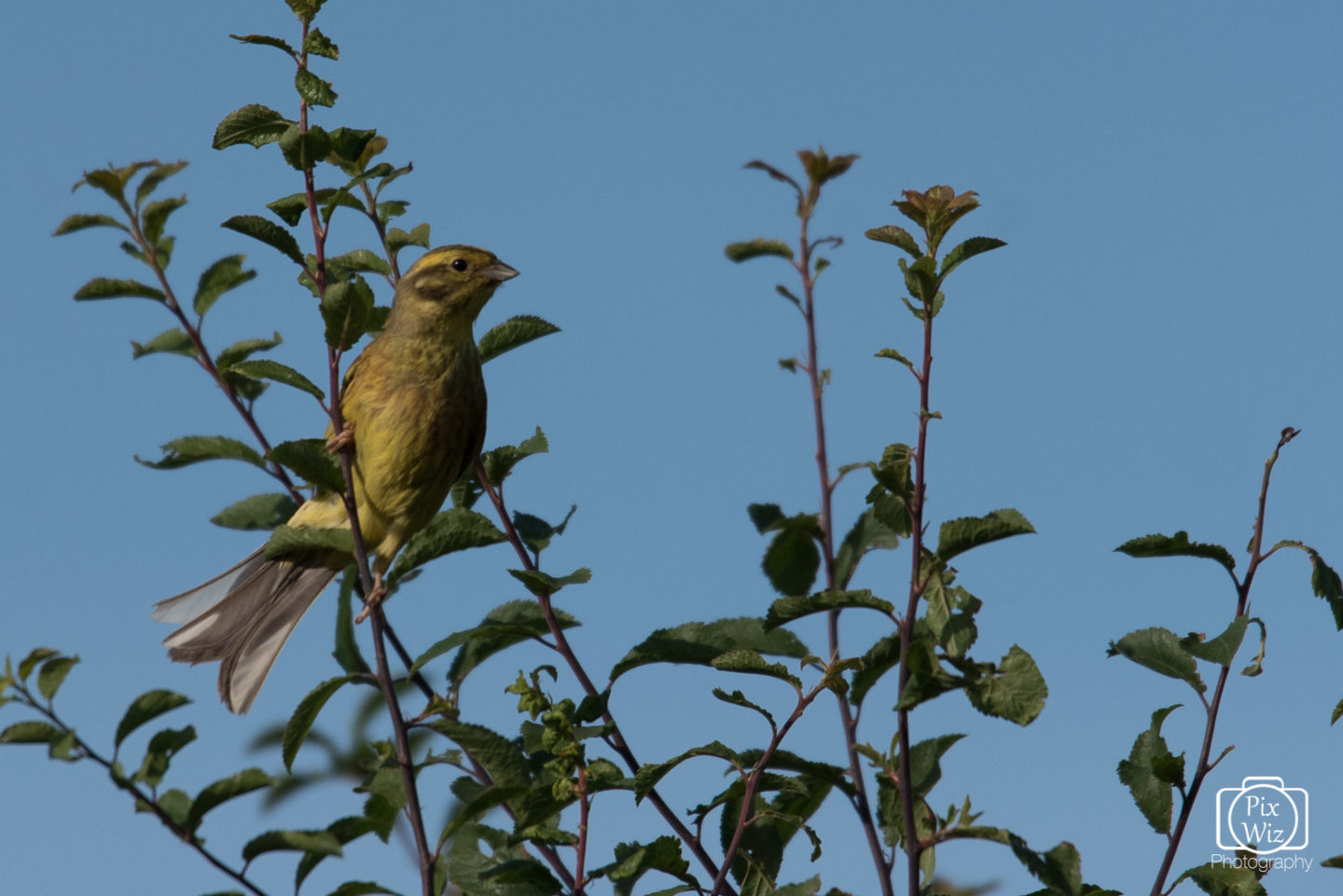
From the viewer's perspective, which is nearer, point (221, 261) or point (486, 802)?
point (486, 802)

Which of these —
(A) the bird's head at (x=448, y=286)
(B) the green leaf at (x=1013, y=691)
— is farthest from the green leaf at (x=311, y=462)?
(A) the bird's head at (x=448, y=286)

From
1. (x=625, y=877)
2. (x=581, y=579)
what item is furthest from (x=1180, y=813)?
(x=581, y=579)

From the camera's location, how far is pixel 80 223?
402 centimetres

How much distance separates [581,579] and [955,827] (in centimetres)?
133

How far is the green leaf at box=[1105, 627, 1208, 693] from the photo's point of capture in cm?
373

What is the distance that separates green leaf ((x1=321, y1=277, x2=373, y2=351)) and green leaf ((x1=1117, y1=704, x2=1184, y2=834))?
8.56 ft

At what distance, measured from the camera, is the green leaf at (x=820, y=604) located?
3330 millimetres

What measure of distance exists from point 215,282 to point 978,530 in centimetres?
277

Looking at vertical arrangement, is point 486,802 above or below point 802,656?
below

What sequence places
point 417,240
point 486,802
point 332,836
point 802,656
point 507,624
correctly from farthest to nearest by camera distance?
point 417,240 < point 507,624 < point 802,656 < point 486,802 < point 332,836

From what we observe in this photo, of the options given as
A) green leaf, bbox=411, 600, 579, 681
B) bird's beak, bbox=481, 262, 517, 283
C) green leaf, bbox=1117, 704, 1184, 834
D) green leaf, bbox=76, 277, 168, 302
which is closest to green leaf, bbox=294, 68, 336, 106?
green leaf, bbox=76, 277, 168, 302

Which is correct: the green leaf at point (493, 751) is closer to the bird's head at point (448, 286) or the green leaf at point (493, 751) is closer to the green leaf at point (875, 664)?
the green leaf at point (875, 664)

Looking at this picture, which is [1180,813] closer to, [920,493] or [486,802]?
[920,493]

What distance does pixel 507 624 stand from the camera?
12.9 ft
